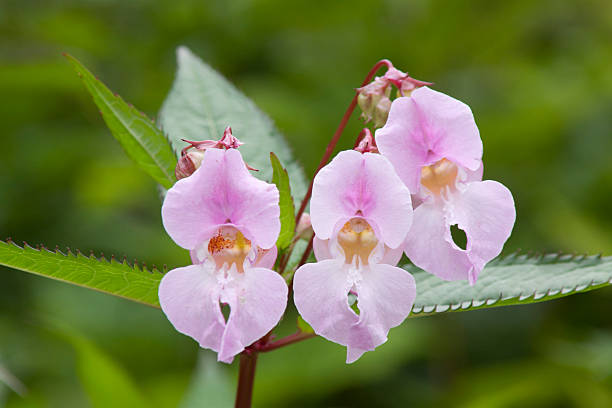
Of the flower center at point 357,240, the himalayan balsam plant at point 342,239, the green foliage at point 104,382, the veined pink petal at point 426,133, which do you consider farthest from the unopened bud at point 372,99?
the green foliage at point 104,382

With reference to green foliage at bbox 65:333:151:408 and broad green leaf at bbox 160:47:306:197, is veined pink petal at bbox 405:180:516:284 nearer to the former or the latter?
broad green leaf at bbox 160:47:306:197

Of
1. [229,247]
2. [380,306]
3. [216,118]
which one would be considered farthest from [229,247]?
[216,118]

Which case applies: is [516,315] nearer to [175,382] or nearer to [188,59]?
[175,382]

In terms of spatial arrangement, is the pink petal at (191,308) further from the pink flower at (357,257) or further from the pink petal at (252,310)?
the pink flower at (357,257)

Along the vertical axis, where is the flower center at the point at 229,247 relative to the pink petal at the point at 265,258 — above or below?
above

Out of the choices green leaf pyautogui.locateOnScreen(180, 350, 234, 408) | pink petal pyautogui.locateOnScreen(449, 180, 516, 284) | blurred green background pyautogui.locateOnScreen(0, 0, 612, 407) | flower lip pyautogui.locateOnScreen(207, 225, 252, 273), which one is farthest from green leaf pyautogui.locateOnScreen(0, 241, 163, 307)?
blurred green background pyautogui.locateOnScreen(0, 0, 612, 407)

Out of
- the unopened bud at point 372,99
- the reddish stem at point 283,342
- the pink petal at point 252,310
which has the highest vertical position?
the unopened bud at point 372,99

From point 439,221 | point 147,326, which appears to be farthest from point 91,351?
point 439,221
